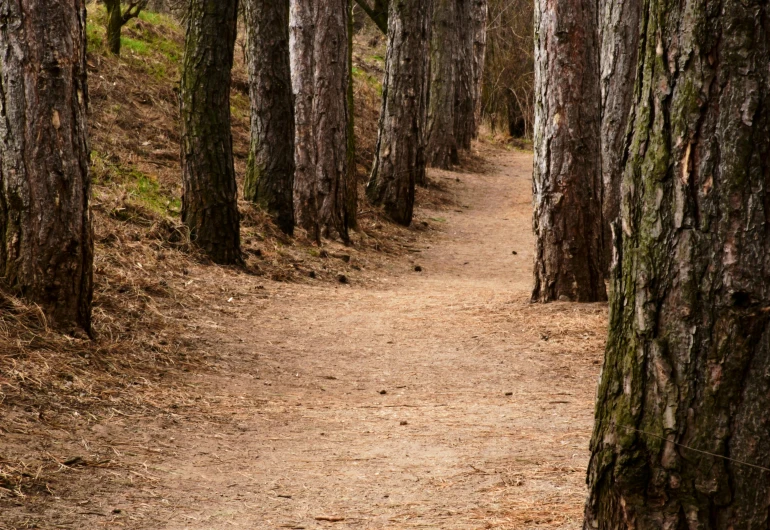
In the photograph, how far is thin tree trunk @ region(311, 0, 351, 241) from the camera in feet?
39.5

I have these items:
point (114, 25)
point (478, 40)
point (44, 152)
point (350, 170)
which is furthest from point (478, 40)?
point (44, 152)

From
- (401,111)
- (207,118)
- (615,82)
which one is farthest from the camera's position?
(401,111)

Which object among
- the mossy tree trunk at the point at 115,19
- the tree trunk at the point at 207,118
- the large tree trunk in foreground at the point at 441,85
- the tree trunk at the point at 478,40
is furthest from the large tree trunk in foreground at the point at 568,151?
the tree trunk at the point at 478,40

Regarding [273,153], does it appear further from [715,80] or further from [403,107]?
[715,80]

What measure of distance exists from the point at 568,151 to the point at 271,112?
171 inches

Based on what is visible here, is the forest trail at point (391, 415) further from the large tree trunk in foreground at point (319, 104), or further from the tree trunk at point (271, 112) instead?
the large tree trunk in foreground at point (319, 104)

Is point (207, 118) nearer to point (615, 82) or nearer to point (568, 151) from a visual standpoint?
point (568, 151)

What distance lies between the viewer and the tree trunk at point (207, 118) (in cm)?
923

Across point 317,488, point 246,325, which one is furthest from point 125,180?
point 317,488

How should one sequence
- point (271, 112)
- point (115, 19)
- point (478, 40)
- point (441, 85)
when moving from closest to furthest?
1. point (271, 112)
2. point (115, 19)
3. point (441, 85)
4. point (478, 40)

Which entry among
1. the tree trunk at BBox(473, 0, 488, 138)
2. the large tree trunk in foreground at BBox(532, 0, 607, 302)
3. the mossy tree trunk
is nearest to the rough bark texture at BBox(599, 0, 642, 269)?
the large tree trunk in foreground at BBox(532, 0, 607, 302)

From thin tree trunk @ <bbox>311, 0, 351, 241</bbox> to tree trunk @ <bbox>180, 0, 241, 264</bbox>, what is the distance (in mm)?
2755

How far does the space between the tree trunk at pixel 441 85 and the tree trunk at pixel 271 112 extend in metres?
9.16

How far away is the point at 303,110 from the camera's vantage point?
12094 millimetres
